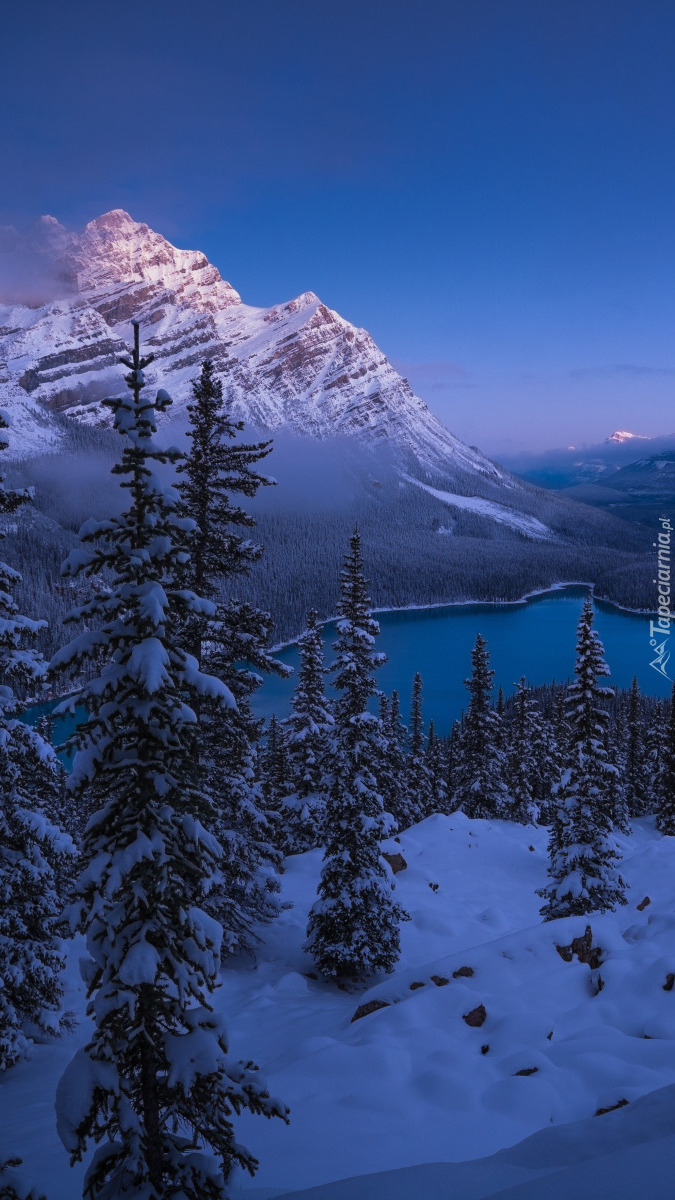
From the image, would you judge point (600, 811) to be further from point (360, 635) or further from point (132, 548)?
point (132, 548)

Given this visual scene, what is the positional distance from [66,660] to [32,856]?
7.55 metres

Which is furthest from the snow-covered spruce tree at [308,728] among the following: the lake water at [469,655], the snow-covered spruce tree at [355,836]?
the lake water at [469,655]

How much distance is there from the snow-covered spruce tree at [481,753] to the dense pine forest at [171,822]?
61.9 ft

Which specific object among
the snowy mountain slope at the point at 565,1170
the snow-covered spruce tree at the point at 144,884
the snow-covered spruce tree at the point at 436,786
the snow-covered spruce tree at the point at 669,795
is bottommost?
the snow-covered spruce tree at the point at 436,786

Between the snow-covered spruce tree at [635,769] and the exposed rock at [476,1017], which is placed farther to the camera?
the snow-covered spruce tree at [635,769]

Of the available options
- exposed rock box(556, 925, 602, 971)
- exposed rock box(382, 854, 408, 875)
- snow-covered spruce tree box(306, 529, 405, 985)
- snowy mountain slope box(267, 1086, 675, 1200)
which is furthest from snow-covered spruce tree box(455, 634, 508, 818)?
snowy mountain slope box(267, 1086, 675, 1200)

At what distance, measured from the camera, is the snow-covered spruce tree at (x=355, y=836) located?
17.1 meters

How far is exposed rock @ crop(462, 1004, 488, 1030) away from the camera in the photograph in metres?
11.3

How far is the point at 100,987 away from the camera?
6660 millimetres

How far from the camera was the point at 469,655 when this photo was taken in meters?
139

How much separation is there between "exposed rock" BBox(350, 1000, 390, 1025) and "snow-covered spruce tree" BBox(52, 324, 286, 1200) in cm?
648

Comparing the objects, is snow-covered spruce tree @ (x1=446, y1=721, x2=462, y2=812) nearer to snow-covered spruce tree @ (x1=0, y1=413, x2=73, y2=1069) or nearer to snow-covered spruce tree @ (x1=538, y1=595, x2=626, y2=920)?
snow-covered spruce tree @ (x1=538, y1=595, x2=626, y2=920)

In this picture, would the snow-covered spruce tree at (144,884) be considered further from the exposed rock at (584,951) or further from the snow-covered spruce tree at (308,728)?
the snow-covered spruce tree at (308,728)

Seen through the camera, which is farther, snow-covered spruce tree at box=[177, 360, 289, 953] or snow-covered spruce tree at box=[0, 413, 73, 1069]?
snow-covered spruce tree at box=[177, 360, 289, 953]
